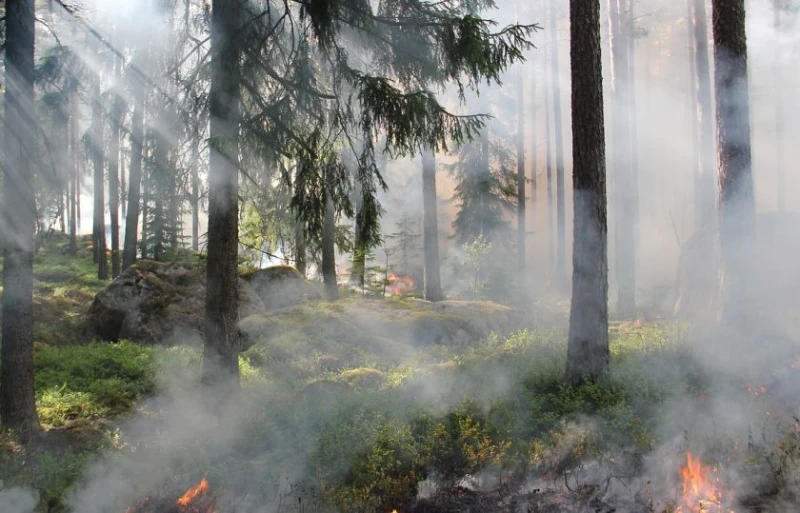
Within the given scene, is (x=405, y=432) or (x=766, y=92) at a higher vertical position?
(x=766, y=92)

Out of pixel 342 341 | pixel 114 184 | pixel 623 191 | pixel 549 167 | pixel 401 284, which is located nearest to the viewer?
pixel 342 341

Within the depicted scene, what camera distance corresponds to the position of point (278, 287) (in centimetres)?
1529

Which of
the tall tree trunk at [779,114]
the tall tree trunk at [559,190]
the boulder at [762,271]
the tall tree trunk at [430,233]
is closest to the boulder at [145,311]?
the tall tree trunk at [430,233]

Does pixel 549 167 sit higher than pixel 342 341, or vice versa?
pixel 549 167

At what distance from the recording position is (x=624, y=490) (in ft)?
19.0

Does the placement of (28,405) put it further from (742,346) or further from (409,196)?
(409,196)

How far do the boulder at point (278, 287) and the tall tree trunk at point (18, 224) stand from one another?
766 cm

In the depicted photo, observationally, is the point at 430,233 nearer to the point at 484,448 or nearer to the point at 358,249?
the point at 358,249

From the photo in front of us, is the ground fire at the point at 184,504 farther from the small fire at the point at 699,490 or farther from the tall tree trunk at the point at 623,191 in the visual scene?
the tall tree trunk at the point at 623,191

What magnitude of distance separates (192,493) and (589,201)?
21.5ft

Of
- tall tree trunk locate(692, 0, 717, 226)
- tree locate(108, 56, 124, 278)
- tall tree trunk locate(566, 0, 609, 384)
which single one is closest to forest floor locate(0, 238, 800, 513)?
tall tree trunk locate(566, 0, 609, 384)

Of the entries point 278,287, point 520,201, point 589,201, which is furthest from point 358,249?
point 520,201

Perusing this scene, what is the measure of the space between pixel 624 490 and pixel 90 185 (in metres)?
42.0

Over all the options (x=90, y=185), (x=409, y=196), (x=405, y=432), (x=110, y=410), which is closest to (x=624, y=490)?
(x=405, y=432)
